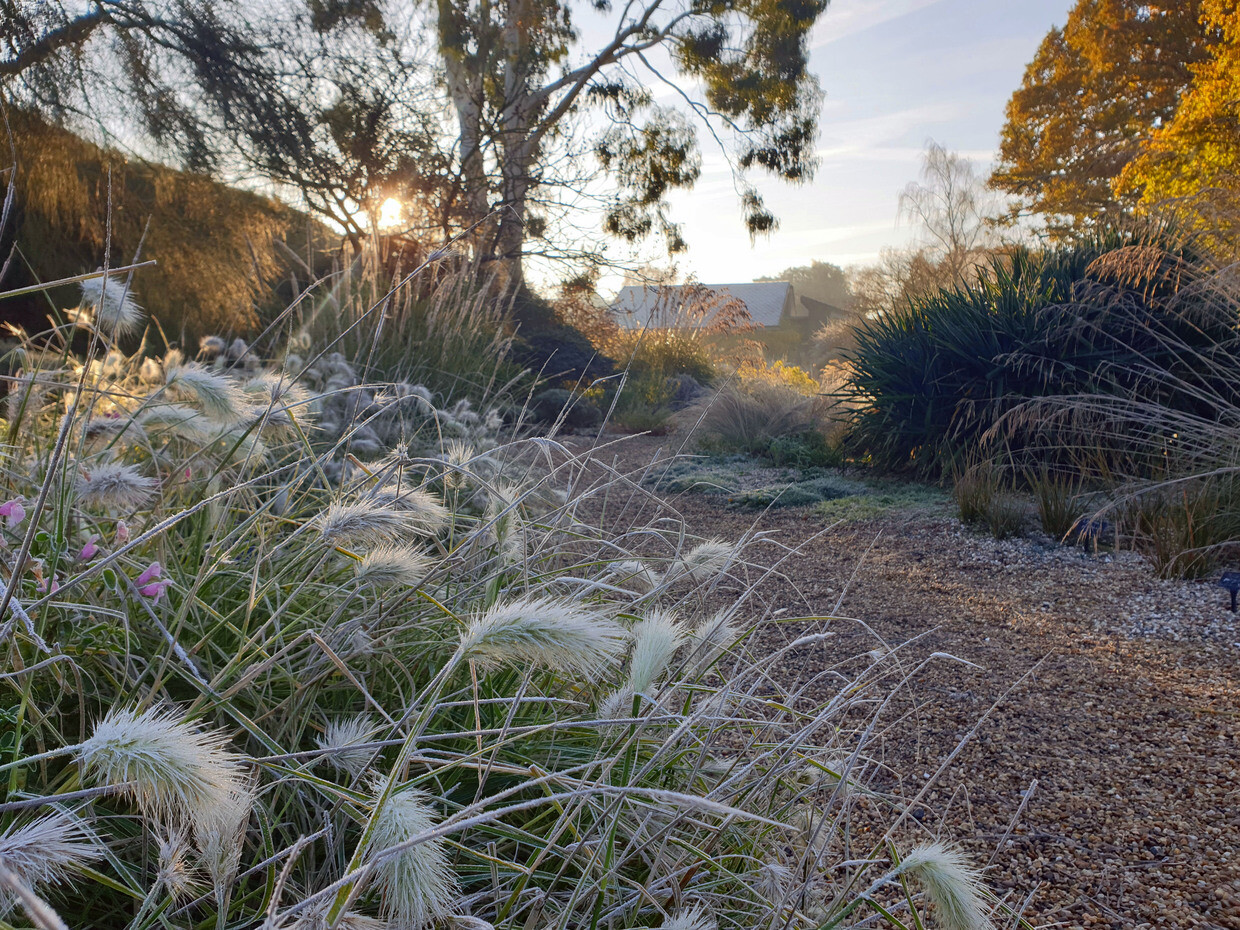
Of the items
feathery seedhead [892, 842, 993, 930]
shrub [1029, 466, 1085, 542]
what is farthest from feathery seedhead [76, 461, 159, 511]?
shrub [1029, 466, 1085, 542]

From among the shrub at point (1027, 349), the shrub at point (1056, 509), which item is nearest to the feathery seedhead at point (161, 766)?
the shrub at point (1056, 509)

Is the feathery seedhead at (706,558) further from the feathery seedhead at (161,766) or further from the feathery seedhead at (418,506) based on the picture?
the feathery seedhead at (161,766)

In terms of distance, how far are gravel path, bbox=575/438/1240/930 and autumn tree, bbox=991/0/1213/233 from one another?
56.3 ft

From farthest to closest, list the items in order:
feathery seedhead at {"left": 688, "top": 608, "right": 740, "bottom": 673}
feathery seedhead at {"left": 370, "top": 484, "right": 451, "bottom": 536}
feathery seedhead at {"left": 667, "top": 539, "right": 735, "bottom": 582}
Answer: feathery seedhead at {"left": 667, "top": 539, "right": 735, "bottom": 582} → feathery seedhead at {"left": 688, "top": 608, "right": 740, "bottom": 673} → feathery seedhead at {"left": 370, "top": 484, "right": 451, "bottom": 536}

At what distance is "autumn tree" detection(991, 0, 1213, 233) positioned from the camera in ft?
58.5

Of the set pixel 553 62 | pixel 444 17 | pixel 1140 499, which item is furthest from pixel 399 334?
pixel 553 62

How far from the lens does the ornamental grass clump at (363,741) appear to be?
0.64 m

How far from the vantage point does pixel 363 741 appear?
0.91 meters

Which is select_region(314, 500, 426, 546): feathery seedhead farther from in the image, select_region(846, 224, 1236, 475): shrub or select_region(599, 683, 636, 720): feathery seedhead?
select_region(846, 224, 1236, 475): shrub

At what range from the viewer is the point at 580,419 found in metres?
10.1

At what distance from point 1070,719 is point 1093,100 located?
2280 cm

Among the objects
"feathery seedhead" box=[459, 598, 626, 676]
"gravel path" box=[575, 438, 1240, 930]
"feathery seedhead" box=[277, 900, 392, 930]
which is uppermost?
"feathery seedhead" box=[459, 598, 626, 676]

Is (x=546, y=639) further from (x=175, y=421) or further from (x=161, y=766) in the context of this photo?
(x=175, y=421)

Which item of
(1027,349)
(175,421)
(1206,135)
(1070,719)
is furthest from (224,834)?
(1206,135)
